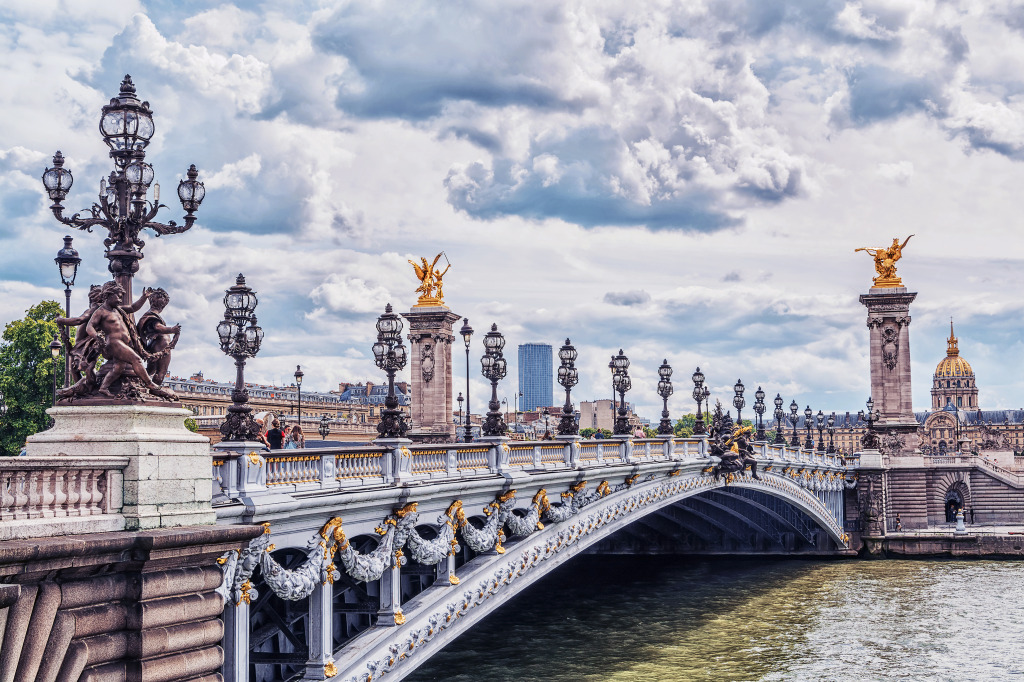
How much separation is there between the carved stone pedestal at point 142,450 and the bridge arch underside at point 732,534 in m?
46.2

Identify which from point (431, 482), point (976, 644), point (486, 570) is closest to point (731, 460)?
point (976, 644)

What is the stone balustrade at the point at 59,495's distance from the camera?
11.4m

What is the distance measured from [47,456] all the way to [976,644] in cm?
3340

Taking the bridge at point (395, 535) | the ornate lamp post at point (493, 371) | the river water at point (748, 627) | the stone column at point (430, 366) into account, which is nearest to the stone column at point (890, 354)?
the river water at point (748, 627)

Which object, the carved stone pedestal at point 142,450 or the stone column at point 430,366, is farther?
the stone column at point 430,366

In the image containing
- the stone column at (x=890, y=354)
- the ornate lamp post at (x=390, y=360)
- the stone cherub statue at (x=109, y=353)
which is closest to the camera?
the stone cherub statue at (x=109, y=353)

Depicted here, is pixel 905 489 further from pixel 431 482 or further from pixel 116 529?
pixel 116 529

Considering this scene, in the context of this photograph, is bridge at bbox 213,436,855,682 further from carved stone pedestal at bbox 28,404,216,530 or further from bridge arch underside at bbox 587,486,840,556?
bridge arch underside at bbox 587,486,840,556

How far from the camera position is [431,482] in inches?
862

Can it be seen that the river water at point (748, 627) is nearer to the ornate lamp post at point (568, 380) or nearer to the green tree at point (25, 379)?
the ornate lamp post at point (568, 380)

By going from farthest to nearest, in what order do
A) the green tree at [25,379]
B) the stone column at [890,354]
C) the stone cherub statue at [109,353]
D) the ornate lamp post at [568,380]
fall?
the stone column at [890,354], the green tree at [25,379], the ornate lamp post at [568,380], the stone cherub statue at [109,353]

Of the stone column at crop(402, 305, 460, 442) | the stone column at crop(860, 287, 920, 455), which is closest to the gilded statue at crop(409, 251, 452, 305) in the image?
the stone column at crop(402, 305, 460, 442)

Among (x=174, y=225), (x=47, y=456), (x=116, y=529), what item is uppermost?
(x=174, y=225)

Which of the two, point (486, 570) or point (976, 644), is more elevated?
point (486, 570)
